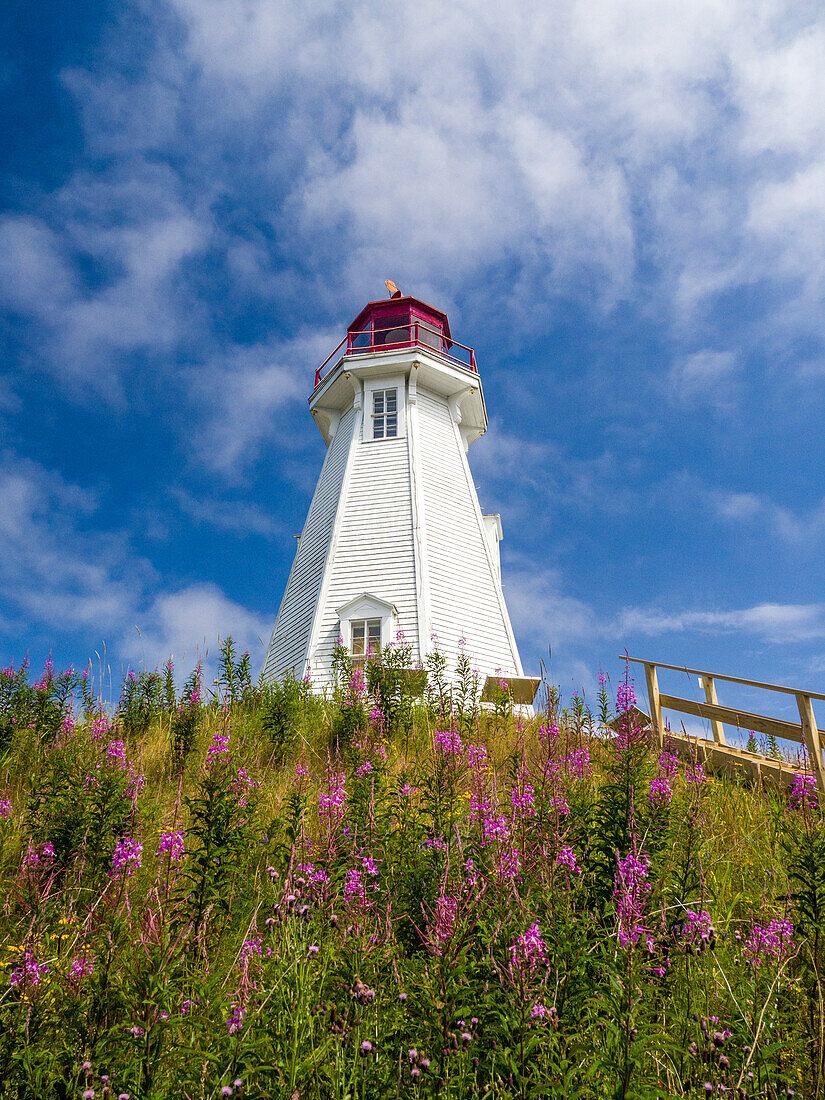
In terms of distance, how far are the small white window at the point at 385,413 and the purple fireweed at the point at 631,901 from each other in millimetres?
17895

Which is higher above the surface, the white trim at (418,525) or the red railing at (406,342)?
the red railing at (406,342)

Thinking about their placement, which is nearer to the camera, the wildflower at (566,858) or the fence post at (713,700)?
the wildflower at (566,858)

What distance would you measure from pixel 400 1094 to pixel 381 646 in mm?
13505

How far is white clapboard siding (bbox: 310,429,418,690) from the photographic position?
16688 millimetres

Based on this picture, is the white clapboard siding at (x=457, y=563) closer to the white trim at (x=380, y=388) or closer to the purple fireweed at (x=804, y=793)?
the white trim at (x=380, y=388)

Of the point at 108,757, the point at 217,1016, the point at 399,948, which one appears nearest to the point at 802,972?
the point at 399,948

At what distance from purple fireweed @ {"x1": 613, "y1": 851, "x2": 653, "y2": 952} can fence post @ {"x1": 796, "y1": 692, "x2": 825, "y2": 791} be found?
16.1 ft

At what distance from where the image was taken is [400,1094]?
8.41 ft

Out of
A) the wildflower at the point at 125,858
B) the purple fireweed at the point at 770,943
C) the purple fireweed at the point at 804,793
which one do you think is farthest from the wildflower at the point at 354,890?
the purple fireweed at the point at 804,793

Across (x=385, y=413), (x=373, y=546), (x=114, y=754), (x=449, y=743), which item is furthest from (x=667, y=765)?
(x=385, y=413)

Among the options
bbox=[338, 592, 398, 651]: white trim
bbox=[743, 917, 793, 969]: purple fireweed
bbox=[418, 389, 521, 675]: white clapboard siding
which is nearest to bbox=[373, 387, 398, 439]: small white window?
bbox=[418, 389, 521, 675]: white clapboard siding

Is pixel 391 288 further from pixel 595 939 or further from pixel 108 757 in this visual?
pixel 595 939

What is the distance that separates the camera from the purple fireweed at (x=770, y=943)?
3.39m

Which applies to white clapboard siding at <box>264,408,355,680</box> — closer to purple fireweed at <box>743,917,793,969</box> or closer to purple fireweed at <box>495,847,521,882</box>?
purple fireweed at <box>495,847,521,882</box>
